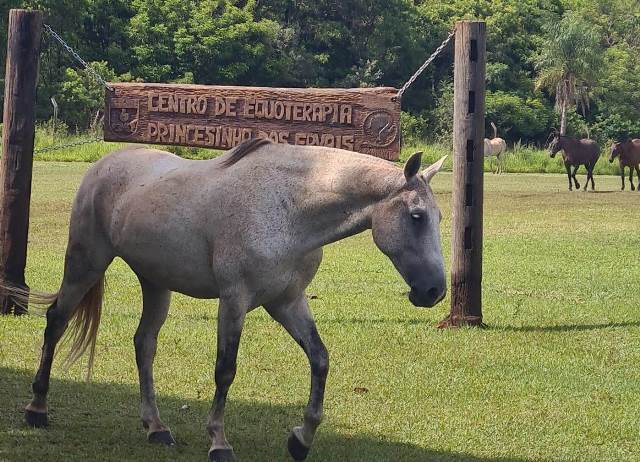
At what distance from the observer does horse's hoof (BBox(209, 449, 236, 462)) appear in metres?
6.21

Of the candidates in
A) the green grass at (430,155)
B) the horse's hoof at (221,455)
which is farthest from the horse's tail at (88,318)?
the green grass at (430,155)

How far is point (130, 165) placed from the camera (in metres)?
7.24

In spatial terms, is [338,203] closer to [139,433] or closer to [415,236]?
[415,236]

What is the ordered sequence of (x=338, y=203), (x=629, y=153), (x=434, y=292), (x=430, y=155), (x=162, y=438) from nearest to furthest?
(x=434, y=292), (x=338, y=203), (x=162, y=438), (x=629, y=153), (x=430, y=155)

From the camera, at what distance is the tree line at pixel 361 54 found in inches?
1826

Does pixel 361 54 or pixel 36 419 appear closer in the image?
pixel 36 419

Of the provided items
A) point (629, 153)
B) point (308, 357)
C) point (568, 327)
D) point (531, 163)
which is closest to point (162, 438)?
point (308, 357)

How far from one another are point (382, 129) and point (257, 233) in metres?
3.84

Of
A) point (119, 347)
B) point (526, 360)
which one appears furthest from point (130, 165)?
point (526, 360)

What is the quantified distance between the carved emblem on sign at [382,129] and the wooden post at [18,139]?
9.69 feet

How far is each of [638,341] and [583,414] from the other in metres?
2.98

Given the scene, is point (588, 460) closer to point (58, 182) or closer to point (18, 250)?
point (18, 250)

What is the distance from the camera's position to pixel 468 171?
10.7m

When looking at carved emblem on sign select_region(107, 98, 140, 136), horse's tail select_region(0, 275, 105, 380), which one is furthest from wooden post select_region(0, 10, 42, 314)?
horse's tail select_region(0, 275, 105, 380)
